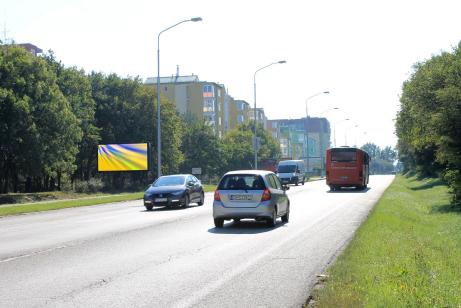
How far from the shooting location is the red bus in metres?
47.2

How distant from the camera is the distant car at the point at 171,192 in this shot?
2839cm

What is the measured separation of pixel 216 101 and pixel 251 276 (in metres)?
124

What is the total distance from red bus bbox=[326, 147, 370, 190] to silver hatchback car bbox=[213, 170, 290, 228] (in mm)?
28430

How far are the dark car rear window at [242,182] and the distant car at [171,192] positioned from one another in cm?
929

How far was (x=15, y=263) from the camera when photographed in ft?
38.4

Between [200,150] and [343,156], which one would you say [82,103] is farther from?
[200,150]

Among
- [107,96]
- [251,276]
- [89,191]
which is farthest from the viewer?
[107,96]

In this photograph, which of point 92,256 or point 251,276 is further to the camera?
point 92,256

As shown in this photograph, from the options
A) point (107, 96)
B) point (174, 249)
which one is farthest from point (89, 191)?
point (174, 249)

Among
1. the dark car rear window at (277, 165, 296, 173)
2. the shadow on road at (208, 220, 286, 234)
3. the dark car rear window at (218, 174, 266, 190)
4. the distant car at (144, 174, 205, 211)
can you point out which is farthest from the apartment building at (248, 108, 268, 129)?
the dark car rear window at (218, 174, 266, 190)

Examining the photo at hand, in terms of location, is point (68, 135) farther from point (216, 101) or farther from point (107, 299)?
point (216, 101)

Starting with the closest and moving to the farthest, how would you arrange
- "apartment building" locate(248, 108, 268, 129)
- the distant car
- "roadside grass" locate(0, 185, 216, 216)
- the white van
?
1. the distant car
2. "roadside grass" locate(0, 185, 216, 216)
3. the white van
4. "apartment building" locate(248, 108, 268, 129)

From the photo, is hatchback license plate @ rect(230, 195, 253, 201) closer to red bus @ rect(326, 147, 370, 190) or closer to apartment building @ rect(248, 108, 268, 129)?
red bus @ rect(326, 147, 370, 190)

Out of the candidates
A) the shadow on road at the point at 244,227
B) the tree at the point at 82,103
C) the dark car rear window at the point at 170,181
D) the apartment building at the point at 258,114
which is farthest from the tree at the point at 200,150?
the apartment building at the point at 258,114
